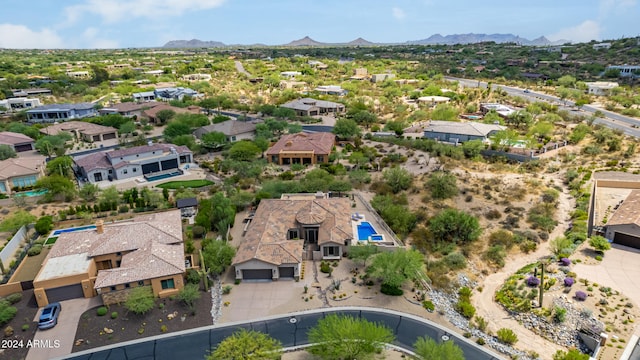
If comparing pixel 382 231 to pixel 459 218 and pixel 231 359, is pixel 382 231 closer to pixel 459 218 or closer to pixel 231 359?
pixel 459 218

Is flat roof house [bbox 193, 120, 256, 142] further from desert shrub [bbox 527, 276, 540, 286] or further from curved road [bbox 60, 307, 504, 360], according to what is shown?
desert shrub [bbox 527, 276, 540, 286]

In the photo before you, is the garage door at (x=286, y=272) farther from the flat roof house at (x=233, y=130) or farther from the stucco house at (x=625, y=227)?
the flat roof house at (x=233, y=130)

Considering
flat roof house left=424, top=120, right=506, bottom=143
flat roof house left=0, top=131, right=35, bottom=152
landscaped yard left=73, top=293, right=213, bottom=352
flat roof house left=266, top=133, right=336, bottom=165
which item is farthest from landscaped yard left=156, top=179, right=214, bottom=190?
flat roof house left=424, top=120, right=506, bottom=143

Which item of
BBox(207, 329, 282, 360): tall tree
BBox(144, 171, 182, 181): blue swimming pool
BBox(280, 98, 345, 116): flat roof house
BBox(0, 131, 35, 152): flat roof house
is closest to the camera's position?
BBox(207, 329, 282, 360): tall tree

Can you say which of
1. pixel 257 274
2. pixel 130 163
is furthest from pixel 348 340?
pixel 130 163

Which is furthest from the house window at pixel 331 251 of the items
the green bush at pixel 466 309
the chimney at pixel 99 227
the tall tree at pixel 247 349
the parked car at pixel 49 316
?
the parked car at pixel 49 316

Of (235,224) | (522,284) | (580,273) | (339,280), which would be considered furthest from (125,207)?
(580,273)
